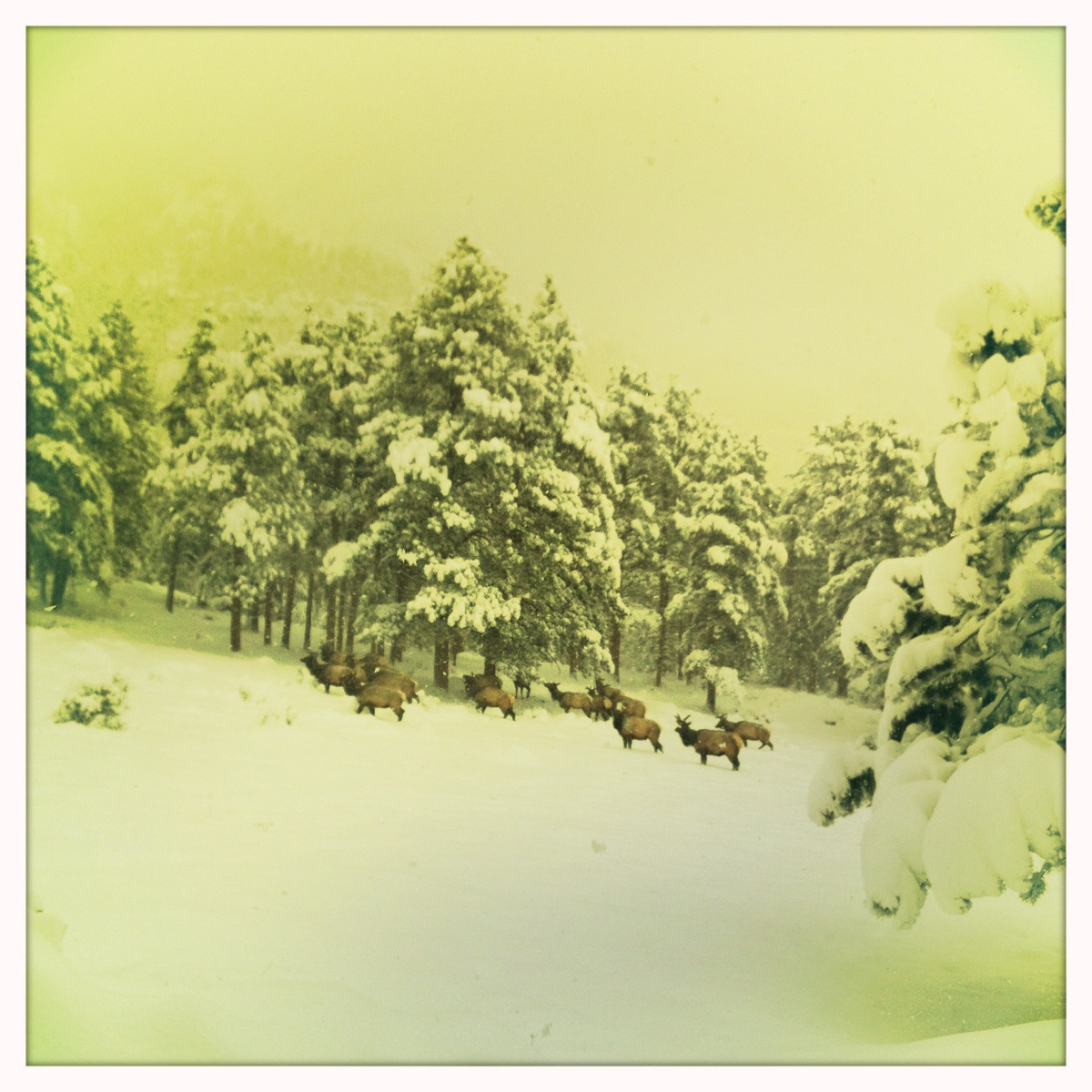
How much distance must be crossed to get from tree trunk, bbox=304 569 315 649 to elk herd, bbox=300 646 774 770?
9 cm

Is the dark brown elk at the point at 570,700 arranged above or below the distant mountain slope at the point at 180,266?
below

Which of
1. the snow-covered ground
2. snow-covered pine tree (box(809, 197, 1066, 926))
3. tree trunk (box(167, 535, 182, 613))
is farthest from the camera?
tree trunk (box(167, 535, 182, 613))

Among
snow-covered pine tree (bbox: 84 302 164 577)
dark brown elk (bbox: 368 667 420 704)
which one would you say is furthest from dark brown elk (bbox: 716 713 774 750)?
snow-covered pine tree (bbox: 84 302 164 577)

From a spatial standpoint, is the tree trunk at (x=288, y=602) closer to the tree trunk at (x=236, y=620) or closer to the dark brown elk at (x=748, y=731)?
the tree trunk at (x=236, y=620)

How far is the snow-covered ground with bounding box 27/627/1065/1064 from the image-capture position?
4172mm

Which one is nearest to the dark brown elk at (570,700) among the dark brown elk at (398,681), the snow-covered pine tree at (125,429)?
the dark brown elk at (398,681)

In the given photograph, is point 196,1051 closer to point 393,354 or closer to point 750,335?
point 393,354

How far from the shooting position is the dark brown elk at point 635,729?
179 inches

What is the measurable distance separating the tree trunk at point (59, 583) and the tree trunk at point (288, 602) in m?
1.01

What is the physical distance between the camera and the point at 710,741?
4539 mm

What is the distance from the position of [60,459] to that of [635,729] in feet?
9.88

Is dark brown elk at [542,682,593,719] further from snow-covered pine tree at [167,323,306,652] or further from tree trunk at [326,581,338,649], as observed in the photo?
snow-covered pine tree at [167,323,306,652]

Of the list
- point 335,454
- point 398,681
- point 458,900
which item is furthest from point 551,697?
point 335,454
